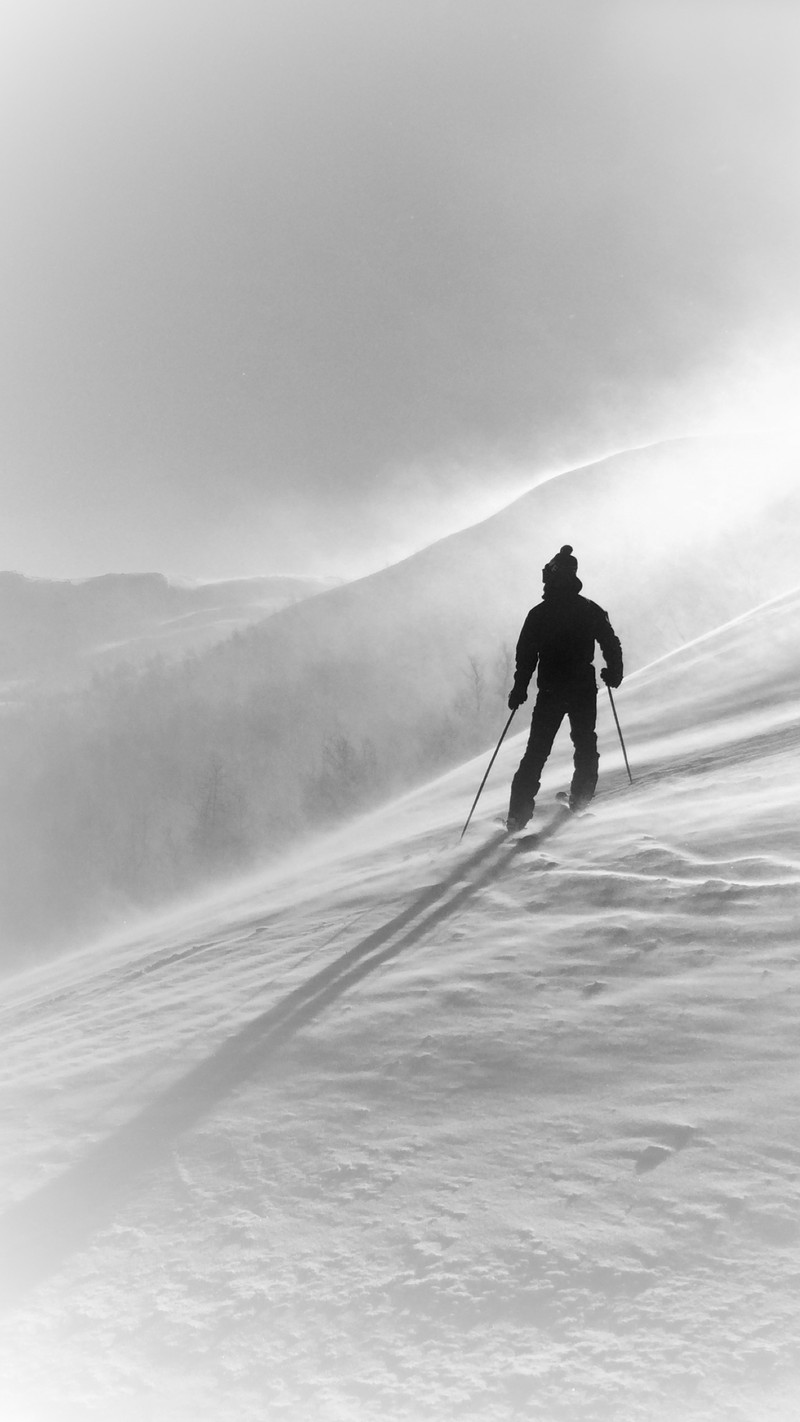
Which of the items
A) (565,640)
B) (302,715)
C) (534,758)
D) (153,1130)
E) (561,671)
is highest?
(302,715)

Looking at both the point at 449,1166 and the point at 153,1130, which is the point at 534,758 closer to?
the point at 153,1130

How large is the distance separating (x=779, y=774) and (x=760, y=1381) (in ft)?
19.0

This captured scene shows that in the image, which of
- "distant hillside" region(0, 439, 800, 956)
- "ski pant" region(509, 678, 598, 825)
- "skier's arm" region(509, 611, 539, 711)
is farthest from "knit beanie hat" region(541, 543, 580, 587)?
"distant hillside" region(0, 439, 800, 956)

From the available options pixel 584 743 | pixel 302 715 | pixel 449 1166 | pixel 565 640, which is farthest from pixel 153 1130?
pixel 302 715

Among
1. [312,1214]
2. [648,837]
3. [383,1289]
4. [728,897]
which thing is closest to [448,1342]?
[383,1289]

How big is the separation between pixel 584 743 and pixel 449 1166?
18.6 feet

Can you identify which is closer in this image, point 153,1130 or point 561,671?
point 153,1130

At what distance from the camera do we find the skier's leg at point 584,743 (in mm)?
8445

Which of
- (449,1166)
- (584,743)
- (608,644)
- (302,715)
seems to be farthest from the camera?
(302,715)

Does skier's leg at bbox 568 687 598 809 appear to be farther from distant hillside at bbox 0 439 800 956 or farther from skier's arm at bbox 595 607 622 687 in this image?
distant hillside at bbox 0 439 800 956

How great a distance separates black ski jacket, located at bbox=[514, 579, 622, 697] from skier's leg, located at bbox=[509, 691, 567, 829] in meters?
0.19

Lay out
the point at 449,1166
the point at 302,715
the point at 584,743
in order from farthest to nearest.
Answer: the point at 302,715 < the point at 584,743 < the point at 449,1166

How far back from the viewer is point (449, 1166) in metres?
3.19

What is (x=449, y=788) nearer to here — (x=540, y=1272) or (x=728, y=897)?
(x=728, y=897)
